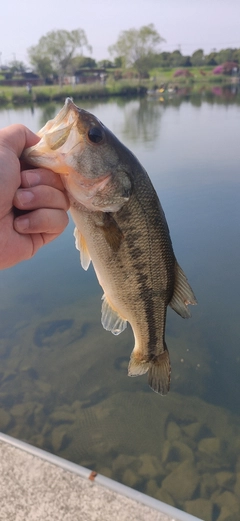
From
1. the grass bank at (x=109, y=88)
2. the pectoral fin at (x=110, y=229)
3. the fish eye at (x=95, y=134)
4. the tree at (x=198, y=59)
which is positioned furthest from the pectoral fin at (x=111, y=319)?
the tree at (x=198, y=59)

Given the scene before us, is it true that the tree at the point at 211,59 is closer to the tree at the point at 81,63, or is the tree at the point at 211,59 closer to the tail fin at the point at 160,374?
the tree at the point at 81,63

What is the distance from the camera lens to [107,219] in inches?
65.1

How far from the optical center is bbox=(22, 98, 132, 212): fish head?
1538 mm

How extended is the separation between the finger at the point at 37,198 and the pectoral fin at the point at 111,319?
25.0 inches

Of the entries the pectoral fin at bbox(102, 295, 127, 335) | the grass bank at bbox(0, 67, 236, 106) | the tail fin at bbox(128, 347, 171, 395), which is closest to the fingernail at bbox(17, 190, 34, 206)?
the pectoral fin at bbox(102, 295, 127, 335)

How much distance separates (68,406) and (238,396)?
1.98m

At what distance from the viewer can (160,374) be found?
2.03m

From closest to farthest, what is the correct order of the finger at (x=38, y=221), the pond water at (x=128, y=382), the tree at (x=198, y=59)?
the finger at (x=38, y=221)
the pond water at (x=128, y=382)
the tree at (x=198, y=59)

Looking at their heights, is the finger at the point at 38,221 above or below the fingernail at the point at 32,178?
below

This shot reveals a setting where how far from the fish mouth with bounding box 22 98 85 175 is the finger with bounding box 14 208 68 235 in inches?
7.5

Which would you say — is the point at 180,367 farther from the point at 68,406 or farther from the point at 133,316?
the point at 133,316

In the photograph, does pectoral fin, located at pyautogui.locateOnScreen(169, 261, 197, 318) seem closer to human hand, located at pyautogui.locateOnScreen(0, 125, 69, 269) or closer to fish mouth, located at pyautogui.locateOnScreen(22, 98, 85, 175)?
human hand, located at pyautogui.locateOnScreen(0, 125, 69, 269)

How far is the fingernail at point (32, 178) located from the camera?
1.59m

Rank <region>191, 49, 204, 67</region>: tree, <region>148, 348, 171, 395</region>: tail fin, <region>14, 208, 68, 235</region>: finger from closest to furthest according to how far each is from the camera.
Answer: <region>14, 208, 68, 235</region>: finger
<region>148, 348, 171, 395</region>: tail fin
<region>191, 49, 204, 67</region>: tree
